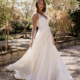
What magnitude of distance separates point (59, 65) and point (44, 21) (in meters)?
1.03

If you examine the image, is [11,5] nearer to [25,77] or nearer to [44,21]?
[44,21]

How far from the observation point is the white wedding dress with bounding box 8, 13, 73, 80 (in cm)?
311

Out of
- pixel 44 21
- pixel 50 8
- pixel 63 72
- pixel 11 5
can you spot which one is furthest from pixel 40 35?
pixel 50 8

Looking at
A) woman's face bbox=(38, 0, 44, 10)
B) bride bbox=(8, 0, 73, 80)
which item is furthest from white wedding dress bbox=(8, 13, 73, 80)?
woman's face bbox=(38, 0, 44, 10)

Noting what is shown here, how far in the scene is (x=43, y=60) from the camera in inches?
124

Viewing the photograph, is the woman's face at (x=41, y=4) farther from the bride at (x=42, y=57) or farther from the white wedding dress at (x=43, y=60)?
the white wedding dress at (x=43, y=60)

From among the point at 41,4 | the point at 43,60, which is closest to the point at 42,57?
the point at 43,60

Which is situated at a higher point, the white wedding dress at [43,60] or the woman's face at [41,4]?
the woman's face at [41,4]

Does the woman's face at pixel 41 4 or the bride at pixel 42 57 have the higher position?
the woman's face at pixel 41 4

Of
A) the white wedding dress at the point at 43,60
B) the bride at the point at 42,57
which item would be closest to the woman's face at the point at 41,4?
the bride at the point at 42,57

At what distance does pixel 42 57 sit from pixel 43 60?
78mm

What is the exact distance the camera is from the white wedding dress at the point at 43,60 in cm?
311

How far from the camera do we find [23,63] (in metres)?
3.45

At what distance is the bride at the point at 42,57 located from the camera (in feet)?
10.2
